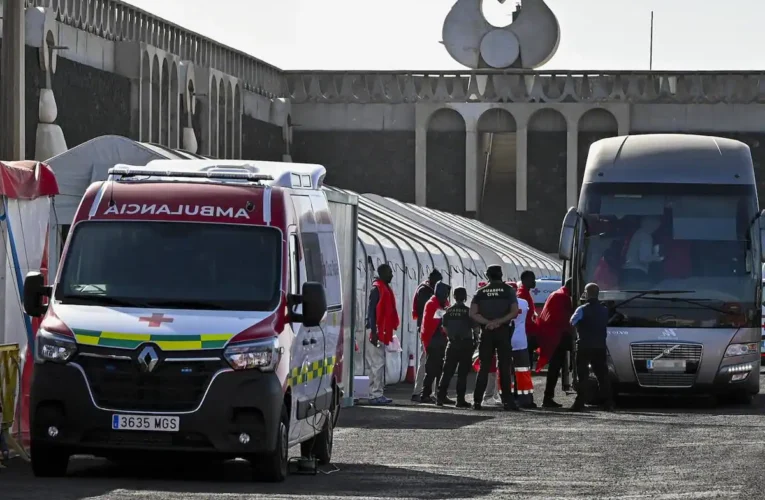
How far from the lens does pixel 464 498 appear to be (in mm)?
13148

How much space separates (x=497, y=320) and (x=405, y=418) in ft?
7.43

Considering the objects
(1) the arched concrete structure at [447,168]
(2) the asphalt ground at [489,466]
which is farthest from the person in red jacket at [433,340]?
(1) the arched concrete structure at [447,168]

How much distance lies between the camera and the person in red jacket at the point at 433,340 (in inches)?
1019

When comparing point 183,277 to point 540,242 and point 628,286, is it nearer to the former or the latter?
point 628,286

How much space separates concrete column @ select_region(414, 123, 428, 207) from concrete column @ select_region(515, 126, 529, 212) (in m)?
3.13

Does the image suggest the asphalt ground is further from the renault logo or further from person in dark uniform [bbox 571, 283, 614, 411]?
person in dark uniform [bbox 571, 283, 614, 411]

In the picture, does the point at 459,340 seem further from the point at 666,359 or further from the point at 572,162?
the point at 572,162

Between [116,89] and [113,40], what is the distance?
1437mm

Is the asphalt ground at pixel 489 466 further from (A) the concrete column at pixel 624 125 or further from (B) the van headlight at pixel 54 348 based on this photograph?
(A) the concrete column at pixel 624 125

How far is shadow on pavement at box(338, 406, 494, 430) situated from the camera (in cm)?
2131

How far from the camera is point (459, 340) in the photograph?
986 inches

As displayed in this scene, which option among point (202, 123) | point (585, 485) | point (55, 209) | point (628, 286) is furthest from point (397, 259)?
point (202, 123)

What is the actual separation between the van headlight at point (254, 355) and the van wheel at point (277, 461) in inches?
17.3

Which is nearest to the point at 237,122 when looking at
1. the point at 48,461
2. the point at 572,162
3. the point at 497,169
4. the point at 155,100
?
the point at 155,100
